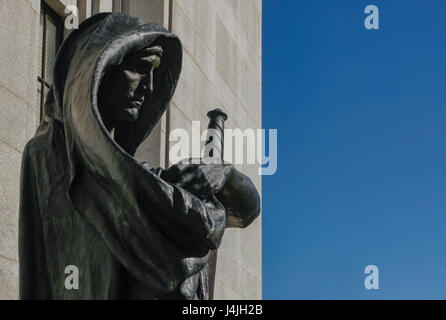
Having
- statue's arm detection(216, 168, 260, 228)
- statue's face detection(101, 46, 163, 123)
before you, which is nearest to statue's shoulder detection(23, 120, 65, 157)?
statue's face detection(101, 46, 163, 123)

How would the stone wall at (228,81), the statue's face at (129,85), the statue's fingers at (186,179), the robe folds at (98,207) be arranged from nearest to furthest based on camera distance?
1. the robe folds at (98,207)
2. the statue's fingers at (186,179)
3. the statue's face at (129,85)
4. the stone wall at (228,81)

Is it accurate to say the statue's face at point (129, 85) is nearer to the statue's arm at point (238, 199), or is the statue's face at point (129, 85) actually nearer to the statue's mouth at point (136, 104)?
the statue's mouth at point (136, 104)

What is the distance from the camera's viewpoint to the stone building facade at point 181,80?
318 inches

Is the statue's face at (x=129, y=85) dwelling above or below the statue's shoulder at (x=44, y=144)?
above

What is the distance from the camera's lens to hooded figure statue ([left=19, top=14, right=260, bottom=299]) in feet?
13.3

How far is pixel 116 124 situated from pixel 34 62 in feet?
14.1

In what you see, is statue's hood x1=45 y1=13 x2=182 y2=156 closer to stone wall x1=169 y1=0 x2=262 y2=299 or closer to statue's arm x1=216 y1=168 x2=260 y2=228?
statue's arm x1=216 y1=168 x2=260 y2=228

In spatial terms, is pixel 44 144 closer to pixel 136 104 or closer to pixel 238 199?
pixel 136 104

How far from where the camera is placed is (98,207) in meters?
4.19

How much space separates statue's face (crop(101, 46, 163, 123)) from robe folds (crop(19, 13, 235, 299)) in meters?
0.11

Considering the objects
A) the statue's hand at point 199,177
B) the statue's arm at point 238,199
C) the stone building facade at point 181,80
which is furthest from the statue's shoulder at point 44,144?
the stone building facade at point 181,80

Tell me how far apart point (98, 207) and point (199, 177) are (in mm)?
484

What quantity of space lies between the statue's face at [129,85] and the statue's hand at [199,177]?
0.34 meters
